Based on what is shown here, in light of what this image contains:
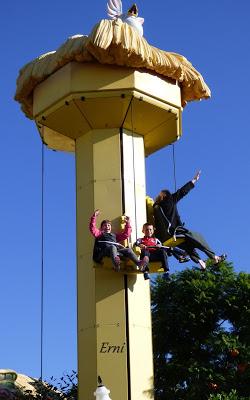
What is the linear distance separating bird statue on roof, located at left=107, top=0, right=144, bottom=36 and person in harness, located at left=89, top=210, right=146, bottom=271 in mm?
4040

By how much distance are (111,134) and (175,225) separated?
6.93 feet

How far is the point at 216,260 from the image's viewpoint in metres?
15.8

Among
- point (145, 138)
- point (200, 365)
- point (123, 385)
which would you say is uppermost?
point (145, 138)

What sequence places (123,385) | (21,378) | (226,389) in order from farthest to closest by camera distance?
(21,378), (226,389), (123,385)

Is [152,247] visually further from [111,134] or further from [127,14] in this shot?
[127,14]

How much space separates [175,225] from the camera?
1614 centimetres

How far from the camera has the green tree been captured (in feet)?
66.5

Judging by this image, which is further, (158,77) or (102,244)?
(158,77)

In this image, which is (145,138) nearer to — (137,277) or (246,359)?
(137,277)

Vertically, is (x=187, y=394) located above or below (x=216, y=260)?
below

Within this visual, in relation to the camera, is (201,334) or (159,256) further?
(201,334)

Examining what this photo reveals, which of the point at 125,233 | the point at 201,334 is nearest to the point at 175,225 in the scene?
the point at 125,233

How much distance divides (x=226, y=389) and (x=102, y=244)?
7.00m

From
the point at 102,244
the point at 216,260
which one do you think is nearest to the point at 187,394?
the point at 216,260
